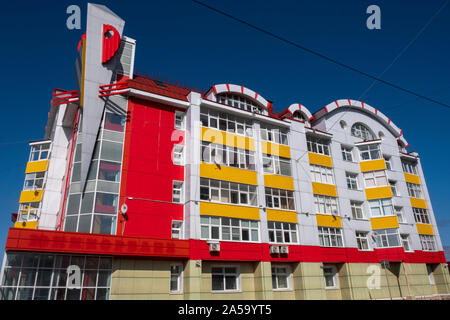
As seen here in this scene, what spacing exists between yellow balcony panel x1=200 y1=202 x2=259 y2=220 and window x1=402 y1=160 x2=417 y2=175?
21.9 meters

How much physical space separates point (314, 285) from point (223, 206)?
9497 mm

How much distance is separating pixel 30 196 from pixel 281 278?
23.7 meters

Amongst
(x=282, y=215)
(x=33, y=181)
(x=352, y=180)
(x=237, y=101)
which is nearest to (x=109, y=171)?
(x=237, y=101)

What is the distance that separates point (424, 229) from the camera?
34094mm

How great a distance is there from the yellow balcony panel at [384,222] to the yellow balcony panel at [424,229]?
17.3ft

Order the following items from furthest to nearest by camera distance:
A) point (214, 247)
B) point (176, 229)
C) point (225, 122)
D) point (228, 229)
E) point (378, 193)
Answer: point (378, 193) → point (225, 122) → point (228, 229) → point (176, 229) → point (214, 247)

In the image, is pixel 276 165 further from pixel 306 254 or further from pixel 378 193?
pixel 378 193

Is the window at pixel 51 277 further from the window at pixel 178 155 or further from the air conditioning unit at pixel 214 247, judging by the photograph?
the window at pixel 178 155

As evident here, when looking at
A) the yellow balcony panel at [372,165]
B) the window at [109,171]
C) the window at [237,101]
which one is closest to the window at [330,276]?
the yellow balcony panel at [372,165]

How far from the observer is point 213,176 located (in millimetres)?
24188

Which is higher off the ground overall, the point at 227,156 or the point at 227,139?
the point at 227,139
